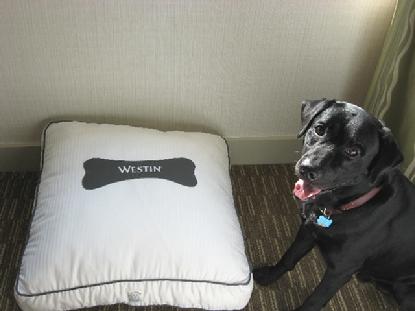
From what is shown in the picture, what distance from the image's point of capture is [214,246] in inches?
53.9

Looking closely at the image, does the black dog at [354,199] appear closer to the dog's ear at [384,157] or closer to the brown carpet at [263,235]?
the dog's ear at [384,157]

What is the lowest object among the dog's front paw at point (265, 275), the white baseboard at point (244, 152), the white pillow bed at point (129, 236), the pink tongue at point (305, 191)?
the dog's front paw at point (265, 275)

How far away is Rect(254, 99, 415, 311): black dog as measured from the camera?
3.84 feet

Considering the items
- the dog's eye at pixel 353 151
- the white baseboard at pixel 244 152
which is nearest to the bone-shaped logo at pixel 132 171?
the white baseboard at pixel 244 152

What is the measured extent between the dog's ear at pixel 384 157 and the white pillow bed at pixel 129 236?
48cm

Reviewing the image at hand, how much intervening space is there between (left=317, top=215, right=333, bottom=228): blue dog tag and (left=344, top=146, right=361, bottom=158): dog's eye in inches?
8.3

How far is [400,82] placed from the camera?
1637mm

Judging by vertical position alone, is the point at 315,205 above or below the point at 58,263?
above

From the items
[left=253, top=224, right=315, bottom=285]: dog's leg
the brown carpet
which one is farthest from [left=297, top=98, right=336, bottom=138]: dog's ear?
the brown carpet

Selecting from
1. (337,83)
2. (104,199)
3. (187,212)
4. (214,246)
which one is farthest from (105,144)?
(337,83)

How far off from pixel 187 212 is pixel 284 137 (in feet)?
2.31

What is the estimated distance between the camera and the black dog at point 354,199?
117 centimetres

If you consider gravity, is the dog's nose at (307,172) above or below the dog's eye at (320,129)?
below

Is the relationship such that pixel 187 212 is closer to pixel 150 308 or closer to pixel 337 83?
pixel 150 308
